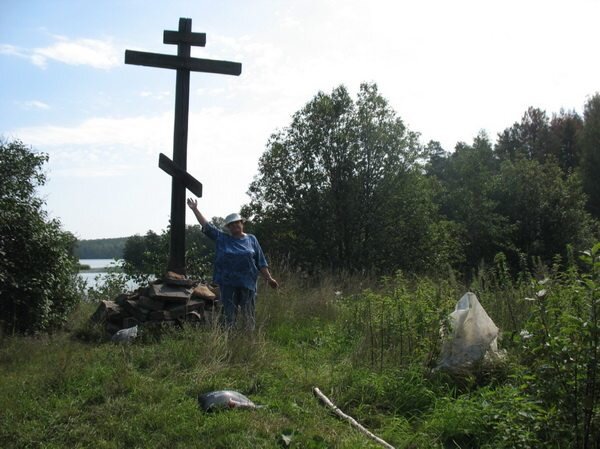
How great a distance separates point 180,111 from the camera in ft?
27.8

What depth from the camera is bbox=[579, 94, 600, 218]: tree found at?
32469mm

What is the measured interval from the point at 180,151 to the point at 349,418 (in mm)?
4935

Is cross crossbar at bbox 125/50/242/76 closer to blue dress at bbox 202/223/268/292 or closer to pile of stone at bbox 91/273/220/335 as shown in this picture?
blue dress at bbox 202/223/268/292

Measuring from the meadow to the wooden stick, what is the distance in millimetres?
71

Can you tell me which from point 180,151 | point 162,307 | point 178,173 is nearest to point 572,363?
point 162,307

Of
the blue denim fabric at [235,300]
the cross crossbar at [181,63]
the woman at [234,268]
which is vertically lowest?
the blue denim fabric at [235,300]

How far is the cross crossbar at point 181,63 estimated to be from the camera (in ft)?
27.1

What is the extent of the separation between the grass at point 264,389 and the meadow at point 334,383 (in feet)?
0.05

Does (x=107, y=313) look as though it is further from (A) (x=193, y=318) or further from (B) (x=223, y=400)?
(B) (x=223, y=400)

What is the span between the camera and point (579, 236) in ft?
76.1

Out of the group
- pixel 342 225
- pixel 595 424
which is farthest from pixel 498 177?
pixel 595 424

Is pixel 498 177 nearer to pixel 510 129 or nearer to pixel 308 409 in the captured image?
pixel 308 409

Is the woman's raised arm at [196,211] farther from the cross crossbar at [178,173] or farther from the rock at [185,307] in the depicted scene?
the rock at [185,307]

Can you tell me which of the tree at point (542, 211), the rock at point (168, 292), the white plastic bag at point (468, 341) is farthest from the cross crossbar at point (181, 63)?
the tree at point (542, 211)
